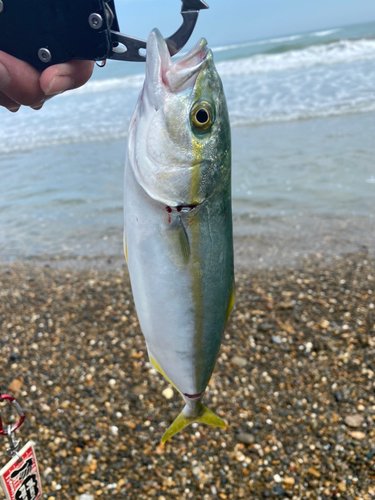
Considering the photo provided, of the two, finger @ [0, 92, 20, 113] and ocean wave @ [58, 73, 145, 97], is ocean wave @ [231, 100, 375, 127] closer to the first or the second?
ocean wave @ [58, 73, 145, 97]

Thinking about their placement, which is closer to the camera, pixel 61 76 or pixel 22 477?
pixel 61 76

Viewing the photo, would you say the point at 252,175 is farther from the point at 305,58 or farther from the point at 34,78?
the point at 305,58

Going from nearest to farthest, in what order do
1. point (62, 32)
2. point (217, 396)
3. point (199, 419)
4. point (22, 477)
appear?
point (62, 32)
point (199, 419)
point (22, 477)
point (217, 396)

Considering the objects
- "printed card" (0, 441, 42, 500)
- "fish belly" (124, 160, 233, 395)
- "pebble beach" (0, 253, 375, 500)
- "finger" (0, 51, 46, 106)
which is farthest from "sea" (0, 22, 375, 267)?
"finger" (0, 51, 46, 106)

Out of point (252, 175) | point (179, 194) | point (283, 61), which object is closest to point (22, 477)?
point (179, 194)

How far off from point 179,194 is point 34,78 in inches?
33.1

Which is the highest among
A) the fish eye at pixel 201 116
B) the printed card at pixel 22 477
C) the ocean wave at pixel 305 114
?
the fish eye at pixel 201 116

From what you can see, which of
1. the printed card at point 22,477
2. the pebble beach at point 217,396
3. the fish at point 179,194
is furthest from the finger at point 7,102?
the pebble beach at point 217,396

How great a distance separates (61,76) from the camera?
166 cm

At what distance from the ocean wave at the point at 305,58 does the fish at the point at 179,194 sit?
19.1 m

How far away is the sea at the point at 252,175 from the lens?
5.69 meters

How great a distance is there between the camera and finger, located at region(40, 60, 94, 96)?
163 cm

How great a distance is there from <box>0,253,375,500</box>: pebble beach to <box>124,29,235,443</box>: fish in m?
1.74

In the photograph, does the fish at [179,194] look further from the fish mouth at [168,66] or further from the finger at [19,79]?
the finger at [19,79]
